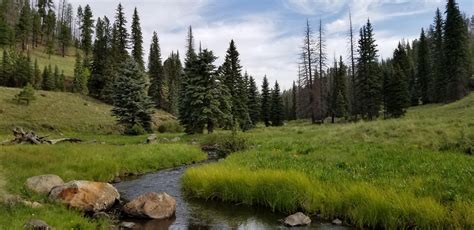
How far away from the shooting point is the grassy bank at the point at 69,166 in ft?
39.0

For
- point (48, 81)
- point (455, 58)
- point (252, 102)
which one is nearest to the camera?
point (455, 58)

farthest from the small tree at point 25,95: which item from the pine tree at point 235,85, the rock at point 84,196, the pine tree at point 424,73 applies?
the pine tree at point 424,73

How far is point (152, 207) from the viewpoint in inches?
571

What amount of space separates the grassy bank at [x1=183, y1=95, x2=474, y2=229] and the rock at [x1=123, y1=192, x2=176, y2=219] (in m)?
2.88

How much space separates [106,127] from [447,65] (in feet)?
200

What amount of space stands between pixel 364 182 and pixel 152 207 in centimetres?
811

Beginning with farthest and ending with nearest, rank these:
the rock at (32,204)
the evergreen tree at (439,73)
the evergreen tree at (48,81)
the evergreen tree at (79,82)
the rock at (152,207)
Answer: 1. the evergreen tree at (79,82)
2. the evergreen tree at (48,81)
3. the evergreen tree at (439,73)
4. the rock at (152,207)
5. the rock at (32,204)

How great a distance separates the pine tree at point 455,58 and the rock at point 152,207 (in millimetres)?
67704

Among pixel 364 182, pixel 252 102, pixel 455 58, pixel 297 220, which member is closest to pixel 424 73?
pixel 455 58

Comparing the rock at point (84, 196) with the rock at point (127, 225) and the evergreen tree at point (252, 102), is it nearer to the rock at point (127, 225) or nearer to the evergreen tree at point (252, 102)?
the rock at point (127, 225)

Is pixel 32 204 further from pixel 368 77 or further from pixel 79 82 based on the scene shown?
pixel 79 82

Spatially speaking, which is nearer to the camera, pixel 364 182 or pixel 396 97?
pixel 364 182

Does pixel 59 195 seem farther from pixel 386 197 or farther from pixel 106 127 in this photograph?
pixel 106 127

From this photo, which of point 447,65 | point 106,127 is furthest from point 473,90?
point 106,127
